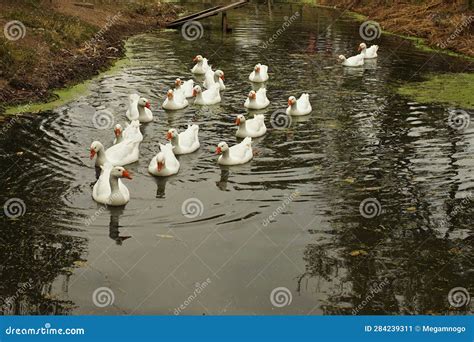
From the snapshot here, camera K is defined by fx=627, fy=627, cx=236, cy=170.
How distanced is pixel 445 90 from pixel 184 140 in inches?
413

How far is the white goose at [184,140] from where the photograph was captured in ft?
44.8

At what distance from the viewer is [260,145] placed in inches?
586

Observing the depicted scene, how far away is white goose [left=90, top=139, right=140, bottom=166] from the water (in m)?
0.29

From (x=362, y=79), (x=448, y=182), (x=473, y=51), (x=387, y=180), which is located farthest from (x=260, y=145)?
(x=473, y=51)

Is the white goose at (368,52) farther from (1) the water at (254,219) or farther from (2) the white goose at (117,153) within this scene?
(2) the white goose at (117,153)

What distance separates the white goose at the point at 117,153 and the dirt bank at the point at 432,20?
18.9 meters

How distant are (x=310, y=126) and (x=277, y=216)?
5.78m

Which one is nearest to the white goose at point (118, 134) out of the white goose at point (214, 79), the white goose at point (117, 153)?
the white goose at point (117, 153)

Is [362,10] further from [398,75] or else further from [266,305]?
[266,305]

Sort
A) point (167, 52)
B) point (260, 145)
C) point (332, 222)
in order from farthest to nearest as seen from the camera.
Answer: point (167, 52)
point (260, 145)
point (332, 222)

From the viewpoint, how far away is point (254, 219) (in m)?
10.8

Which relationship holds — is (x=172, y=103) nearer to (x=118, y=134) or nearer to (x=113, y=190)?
(x=118, y=134)

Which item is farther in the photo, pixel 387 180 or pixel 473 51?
pixel 473 51

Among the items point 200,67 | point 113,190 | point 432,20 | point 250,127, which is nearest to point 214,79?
point 200,67
